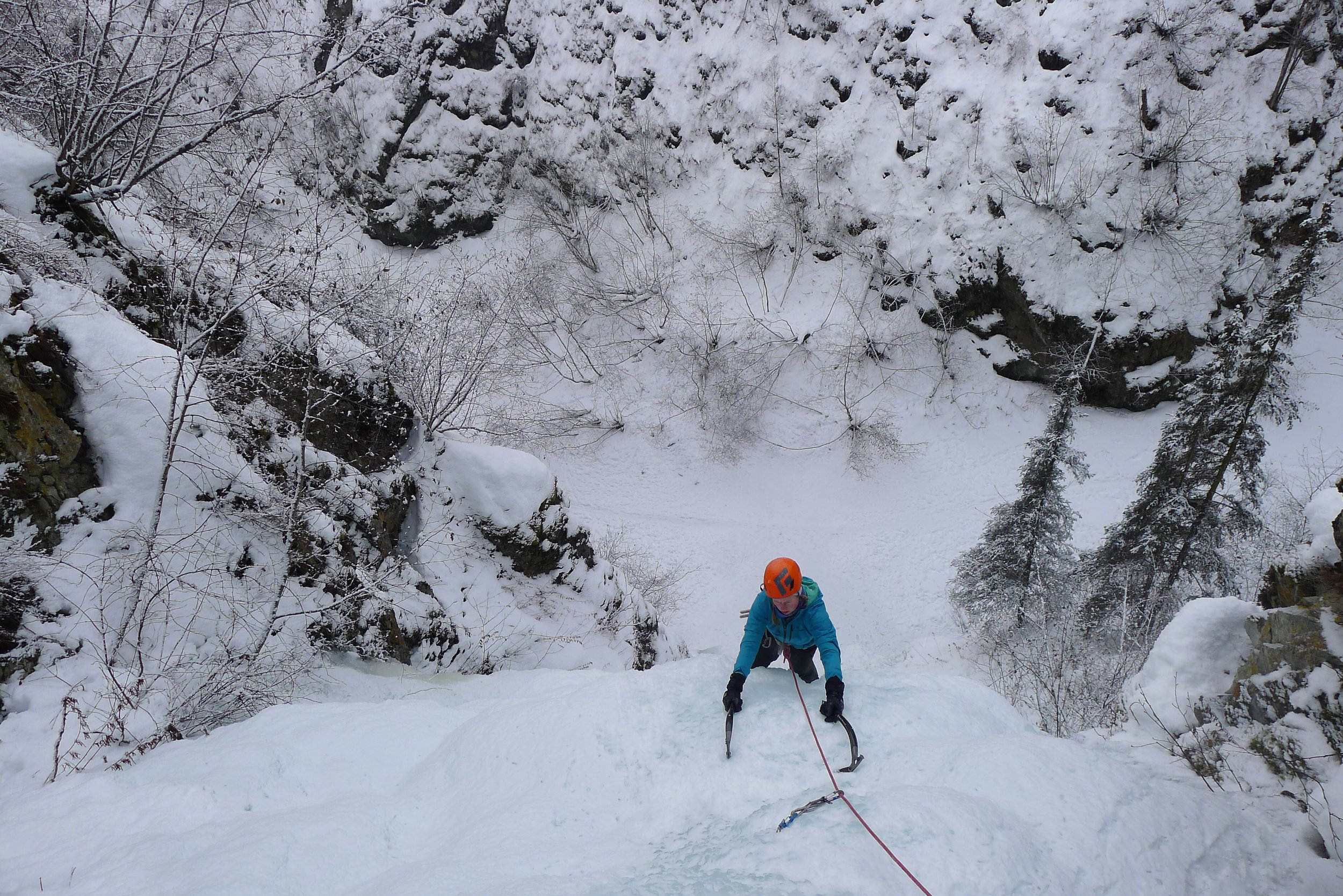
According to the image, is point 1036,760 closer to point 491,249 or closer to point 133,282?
point 133,282

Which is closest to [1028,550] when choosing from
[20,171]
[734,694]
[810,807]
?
[734,694]

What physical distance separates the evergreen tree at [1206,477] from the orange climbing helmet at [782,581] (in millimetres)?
10012

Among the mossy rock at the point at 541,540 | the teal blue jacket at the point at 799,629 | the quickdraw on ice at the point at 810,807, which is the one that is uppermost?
the teal blue jacket at the point at 799,629

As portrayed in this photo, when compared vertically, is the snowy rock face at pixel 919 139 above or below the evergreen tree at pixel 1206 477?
above

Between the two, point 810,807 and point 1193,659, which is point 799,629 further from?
point 1193,659

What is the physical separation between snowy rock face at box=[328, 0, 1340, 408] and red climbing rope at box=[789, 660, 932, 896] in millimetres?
14895

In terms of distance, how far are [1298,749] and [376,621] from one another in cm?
882

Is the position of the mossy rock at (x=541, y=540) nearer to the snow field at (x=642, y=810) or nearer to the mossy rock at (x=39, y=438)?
the mossy rock at (x=39, y=438)

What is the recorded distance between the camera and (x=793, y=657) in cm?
522

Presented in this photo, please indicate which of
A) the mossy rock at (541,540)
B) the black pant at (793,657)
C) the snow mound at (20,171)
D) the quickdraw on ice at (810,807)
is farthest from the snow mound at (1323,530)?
the snow mound at (20,171)

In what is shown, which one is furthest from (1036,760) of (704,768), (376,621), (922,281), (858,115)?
(858,115)

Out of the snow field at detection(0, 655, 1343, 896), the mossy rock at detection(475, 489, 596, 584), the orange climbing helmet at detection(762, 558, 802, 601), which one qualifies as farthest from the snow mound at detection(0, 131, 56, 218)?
the orange climbing helmet at detection(762, 558, 802, 601)

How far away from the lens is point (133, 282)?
24.0 ft

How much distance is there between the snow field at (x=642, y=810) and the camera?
3326mm
